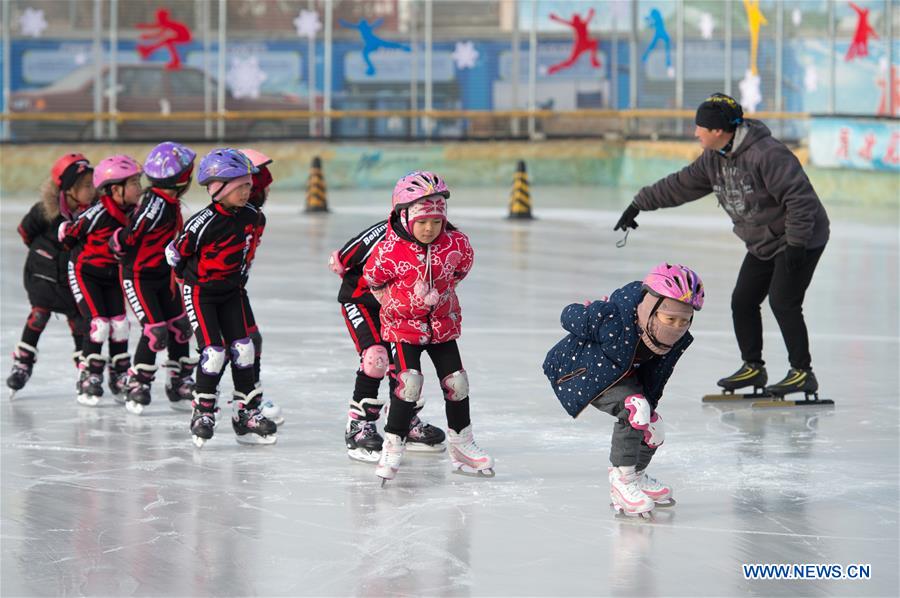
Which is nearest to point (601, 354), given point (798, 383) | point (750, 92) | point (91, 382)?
point (798, 383)

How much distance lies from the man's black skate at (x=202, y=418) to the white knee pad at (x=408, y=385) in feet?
4.31

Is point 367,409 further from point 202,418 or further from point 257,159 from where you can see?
point 257,159

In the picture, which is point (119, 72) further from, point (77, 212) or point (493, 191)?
point (77, 212)

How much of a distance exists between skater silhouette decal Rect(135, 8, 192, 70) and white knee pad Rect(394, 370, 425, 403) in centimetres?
2059

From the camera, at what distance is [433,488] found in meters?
6.85

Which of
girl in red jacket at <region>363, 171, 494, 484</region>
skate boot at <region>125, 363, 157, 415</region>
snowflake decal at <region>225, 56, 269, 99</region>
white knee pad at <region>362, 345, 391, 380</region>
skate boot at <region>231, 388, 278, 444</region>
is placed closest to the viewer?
girl in red jacket at <region>363, 171, 494, 484</region>

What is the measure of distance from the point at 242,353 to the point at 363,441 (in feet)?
2.69

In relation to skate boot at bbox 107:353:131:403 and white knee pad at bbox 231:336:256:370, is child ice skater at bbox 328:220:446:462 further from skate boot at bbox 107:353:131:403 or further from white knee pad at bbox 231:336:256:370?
skate boot at bbox 107:353:131:403

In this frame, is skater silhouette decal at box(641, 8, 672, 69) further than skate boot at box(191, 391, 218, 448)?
Yes

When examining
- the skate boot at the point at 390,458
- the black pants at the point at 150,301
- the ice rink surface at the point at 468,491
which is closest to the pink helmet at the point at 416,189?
the skate boot at the point at 390,458

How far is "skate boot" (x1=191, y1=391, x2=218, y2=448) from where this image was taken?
766cm

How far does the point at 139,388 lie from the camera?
8586mm

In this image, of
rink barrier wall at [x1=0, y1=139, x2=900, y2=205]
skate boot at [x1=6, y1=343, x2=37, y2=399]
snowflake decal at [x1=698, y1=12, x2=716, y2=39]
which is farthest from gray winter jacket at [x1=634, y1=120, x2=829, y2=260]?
snowflake decal at [x1=698, y1=12, x2=716, y2=39]

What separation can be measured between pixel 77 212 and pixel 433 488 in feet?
11.2
